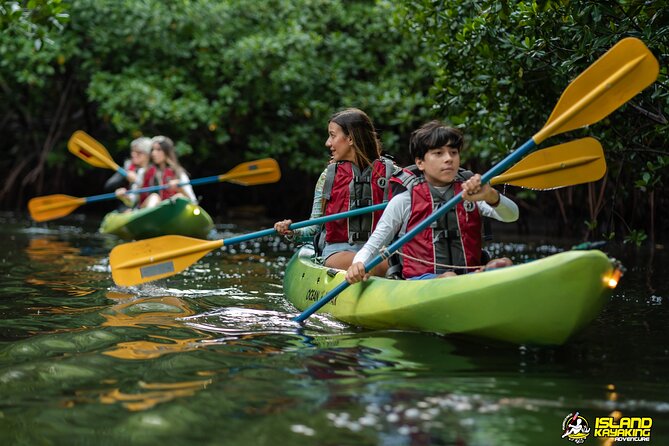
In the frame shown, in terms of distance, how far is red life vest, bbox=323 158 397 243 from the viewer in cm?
473

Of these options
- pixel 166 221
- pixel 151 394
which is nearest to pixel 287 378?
pixel 151 394

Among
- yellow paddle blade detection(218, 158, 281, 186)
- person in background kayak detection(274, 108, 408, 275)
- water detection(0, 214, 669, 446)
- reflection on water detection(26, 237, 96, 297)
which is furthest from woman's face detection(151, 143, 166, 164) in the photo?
person in background kayak detection(274, 108, 408, 275)

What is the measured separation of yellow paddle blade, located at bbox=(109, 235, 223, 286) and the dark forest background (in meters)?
2.00

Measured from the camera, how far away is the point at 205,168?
15047mm

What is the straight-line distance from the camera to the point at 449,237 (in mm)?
→ 3883

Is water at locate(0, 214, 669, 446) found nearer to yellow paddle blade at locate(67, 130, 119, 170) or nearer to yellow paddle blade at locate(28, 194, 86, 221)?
yellow paddle blade at locate(28, 194, 86, 221)

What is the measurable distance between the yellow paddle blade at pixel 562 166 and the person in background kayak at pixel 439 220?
5.5 inches

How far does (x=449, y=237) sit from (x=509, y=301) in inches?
29.6

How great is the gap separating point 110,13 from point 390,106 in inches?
175

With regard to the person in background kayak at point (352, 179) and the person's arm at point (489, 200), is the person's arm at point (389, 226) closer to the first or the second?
the person's arm at point (489, 200)

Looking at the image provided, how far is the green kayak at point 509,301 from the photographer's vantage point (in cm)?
302

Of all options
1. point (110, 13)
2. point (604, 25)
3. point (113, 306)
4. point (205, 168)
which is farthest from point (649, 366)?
point (205, 168)

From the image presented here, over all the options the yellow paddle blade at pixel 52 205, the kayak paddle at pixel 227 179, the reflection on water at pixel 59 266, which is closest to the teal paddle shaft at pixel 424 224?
the reflection on water at pixel 59 266

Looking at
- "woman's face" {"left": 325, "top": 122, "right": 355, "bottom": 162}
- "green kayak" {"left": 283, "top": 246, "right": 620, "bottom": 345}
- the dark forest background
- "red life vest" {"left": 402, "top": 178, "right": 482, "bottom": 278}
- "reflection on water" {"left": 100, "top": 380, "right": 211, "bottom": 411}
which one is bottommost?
"reflection on water" {"left": 100, "top": 380, "right": 211, "bottom": 411}
